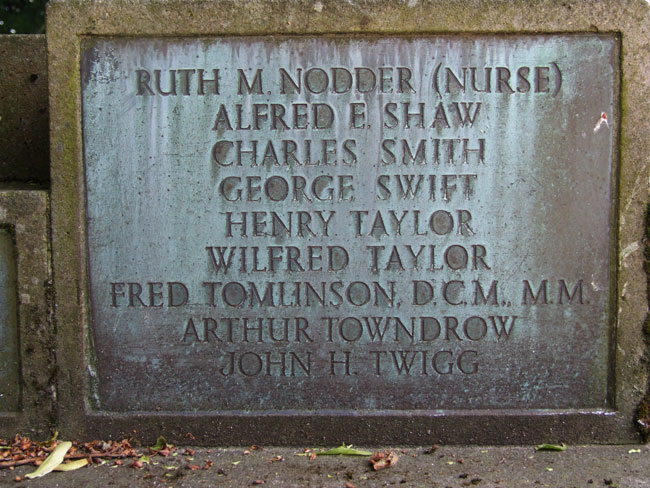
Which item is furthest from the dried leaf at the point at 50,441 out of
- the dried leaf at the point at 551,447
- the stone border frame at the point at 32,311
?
the dried leaf at the point at 551,447

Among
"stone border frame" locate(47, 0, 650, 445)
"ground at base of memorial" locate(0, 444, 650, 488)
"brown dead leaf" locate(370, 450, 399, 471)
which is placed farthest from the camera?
"stone border frame" locate(47, 0, 650, 445)

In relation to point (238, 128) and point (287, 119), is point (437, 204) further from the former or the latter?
point (238, 128)

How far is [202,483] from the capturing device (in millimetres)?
2463

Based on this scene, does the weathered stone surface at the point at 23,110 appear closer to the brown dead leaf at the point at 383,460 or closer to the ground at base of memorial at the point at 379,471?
the ground at base of memorial at the point at 379,471

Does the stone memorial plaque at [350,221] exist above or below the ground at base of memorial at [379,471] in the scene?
above

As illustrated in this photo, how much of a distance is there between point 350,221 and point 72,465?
5.22ft

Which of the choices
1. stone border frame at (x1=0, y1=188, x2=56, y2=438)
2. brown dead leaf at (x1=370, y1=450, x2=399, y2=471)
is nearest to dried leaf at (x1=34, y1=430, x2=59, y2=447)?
stone border frame at (x1=0, y1=188, x2=56, y2=438)

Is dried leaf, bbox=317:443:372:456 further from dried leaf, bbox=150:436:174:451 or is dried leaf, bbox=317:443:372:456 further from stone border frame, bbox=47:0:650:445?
dried leaf, bbox=150:436:174:451

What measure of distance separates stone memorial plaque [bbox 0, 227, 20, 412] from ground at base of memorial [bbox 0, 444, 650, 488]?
14.5 inches

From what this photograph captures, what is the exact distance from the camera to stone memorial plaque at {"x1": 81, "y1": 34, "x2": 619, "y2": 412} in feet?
9.02

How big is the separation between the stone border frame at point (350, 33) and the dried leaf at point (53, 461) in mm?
78

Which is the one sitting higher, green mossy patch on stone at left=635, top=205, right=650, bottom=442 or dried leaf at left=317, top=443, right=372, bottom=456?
green mossy patch on stone at left=635, top=205, right=650, bottom=442

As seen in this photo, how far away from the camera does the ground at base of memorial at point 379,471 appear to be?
2453mm

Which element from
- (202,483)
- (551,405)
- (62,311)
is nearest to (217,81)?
(62,311)
